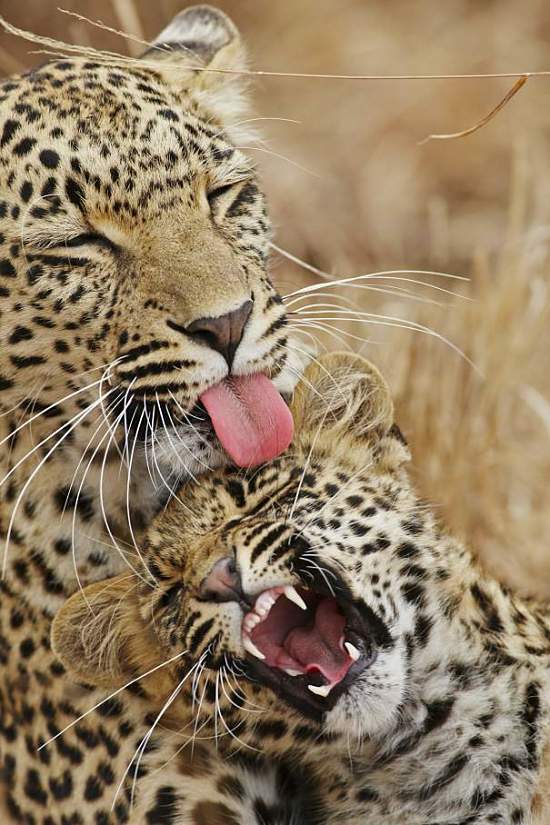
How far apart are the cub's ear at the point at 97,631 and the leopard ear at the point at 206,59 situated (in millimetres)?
1735

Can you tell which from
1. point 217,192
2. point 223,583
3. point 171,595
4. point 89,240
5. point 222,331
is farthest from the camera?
point 217,192

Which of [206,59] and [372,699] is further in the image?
[206,59]

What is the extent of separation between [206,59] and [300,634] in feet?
8.00

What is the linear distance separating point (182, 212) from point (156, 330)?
17.1 inches

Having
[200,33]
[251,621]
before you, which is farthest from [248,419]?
[200,33]

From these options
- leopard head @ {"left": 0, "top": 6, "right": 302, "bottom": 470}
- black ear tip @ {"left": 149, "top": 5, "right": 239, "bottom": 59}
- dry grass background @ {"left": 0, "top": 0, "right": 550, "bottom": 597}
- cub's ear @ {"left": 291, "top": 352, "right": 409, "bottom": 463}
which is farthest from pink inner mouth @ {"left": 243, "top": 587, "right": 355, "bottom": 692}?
dry grass background @ {"left": 0, "top": 0, "right": 550, "bottom": 597}

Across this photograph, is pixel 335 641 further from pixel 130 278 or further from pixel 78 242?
pixel 78 242

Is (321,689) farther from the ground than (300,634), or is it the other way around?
(300,634)

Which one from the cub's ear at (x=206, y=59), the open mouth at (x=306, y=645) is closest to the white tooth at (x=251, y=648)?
the open mouth at (x=306, y=645)

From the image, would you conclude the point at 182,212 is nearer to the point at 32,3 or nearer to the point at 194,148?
the point at 194,148

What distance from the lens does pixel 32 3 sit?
10.6m

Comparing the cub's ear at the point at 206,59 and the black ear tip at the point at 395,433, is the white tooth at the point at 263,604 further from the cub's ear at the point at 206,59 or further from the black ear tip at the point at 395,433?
the cub's ear at the point at 206,59

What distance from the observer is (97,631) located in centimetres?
472

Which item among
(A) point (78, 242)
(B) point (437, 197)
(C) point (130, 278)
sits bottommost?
(B) point (437, 197)
